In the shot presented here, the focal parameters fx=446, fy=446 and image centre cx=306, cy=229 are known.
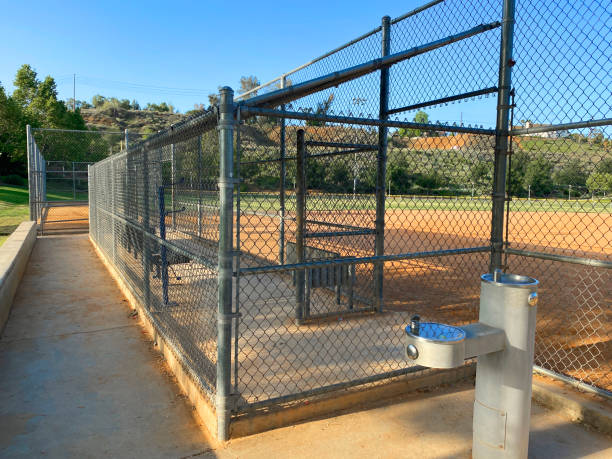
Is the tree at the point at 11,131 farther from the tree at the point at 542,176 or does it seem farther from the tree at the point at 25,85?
the tree at the point at 542,176

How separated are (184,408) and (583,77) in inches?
157

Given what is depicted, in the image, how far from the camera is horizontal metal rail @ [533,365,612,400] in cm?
342

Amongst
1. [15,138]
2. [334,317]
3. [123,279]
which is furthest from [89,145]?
[334,317]

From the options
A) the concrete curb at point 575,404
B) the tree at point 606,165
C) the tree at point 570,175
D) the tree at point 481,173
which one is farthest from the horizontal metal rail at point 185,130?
the tree at point 570,175

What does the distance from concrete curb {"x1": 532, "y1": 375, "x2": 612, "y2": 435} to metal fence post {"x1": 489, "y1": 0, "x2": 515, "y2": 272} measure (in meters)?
1.11

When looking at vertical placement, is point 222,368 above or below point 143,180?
below

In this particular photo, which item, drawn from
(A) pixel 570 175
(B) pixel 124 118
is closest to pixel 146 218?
(A) pixel 570 175

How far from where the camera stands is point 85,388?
12.7ft

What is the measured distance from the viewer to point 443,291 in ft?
24.8

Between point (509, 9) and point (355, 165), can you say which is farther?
point (355, 165)

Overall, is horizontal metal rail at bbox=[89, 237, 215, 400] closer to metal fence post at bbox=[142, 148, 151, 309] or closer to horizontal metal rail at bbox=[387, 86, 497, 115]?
metal fence post at bbox=[142, 148, 151, 309]

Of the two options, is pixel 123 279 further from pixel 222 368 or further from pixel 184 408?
pixel 222 368

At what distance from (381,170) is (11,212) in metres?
20.1

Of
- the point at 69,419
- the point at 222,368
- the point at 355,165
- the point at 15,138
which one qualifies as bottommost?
the point at 69,419
